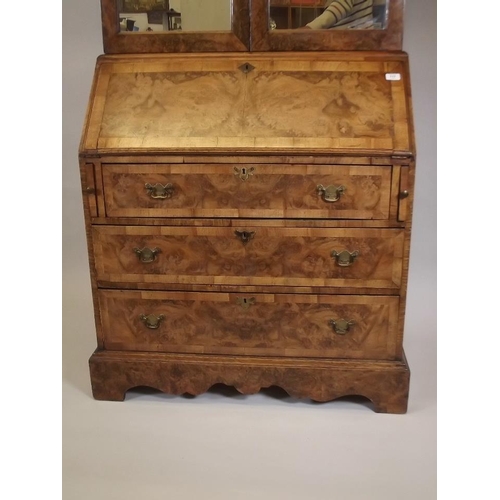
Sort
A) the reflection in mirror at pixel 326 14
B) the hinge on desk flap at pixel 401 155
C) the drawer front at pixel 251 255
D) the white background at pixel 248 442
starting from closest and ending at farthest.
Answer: the white background at pixel 248 442 < the hinge on desk flap at pixel 401 155 < the drawer front at pixel 251 255 < the reflection in mirror at pixel 326 14

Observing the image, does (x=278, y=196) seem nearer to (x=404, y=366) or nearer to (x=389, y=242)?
(x=389, y=242)

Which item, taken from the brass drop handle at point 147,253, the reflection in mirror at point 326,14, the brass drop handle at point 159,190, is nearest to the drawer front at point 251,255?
the brass drop handle at point 147,253

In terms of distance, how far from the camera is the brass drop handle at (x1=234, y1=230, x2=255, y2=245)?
262 cm

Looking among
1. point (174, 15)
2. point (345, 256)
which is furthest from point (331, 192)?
point (174, 15)

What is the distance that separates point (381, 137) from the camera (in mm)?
2535

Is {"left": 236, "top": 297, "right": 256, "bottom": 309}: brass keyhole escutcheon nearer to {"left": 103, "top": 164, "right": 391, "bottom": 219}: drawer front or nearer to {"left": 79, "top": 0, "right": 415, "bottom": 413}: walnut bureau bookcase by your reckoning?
{"left": 79, "top": 0, "right": 415, "bottom": 413}: walnut bureau bookcase

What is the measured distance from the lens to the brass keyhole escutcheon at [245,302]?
2697mm

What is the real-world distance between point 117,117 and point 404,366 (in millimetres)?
1520

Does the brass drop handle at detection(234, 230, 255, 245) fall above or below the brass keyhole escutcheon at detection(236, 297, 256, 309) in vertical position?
above

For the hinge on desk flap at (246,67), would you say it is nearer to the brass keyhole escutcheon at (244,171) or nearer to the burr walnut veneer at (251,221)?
the burr walnut veneer at (251,221)

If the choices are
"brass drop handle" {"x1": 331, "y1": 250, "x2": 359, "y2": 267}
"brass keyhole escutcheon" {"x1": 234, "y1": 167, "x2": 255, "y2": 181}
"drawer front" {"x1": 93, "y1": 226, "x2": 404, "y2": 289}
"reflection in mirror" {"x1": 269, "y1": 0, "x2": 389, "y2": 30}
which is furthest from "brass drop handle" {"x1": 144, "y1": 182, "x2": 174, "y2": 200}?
"reflection in mirror" {"x1": 269, "y1": 0, "x2": 389, "y2": 30}

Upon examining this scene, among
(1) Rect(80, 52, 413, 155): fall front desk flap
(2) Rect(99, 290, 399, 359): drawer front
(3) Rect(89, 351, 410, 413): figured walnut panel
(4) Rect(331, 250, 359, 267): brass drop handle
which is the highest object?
(1) Rect(80, 52, 413, 155): fall front desk flap

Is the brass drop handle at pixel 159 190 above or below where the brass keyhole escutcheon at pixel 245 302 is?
above

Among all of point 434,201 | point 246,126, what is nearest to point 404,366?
point 246,126
